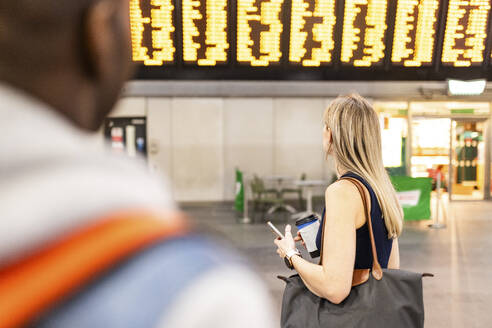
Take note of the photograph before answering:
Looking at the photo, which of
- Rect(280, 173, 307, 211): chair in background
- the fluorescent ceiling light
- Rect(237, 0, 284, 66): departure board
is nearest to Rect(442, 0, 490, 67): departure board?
the fluorescent ceiling light

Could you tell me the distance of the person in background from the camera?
423 mm

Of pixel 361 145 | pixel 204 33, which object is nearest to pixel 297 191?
pixel 204 33

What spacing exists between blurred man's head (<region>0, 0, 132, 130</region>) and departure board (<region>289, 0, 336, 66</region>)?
634cm

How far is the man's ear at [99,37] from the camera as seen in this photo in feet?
1.75

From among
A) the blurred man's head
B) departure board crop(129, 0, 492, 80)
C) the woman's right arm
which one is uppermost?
departure board crop(129, 0, 492, 80)

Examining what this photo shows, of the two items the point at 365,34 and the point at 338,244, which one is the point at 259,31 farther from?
→ the point at 338,244

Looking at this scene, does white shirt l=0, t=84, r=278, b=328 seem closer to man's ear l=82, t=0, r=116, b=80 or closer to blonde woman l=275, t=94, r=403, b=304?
man's ear l=82, t=0, r=116, b=80

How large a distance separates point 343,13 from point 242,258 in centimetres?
659

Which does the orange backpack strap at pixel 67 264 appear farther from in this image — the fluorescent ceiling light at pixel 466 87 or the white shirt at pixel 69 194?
the fluorescent ceiling light at pixel 466 87

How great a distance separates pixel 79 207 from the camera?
1.46 feet

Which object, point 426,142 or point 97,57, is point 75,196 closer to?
point 97,57

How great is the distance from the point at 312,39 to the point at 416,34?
4.85 feet

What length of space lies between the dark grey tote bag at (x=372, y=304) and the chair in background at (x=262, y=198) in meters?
8.38

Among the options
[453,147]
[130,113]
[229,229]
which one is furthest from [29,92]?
[453,147]
